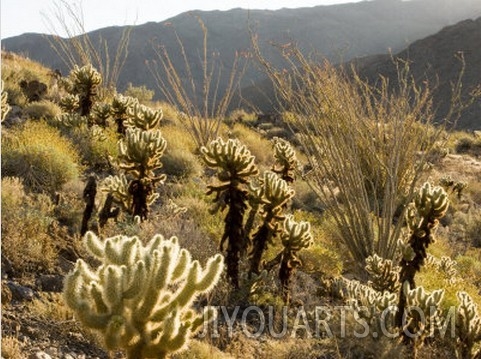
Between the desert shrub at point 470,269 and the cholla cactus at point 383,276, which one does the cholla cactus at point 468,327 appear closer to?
the cholla cactus at point 383,276

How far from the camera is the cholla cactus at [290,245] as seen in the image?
5293mm

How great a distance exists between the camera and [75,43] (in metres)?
Result: 14.1

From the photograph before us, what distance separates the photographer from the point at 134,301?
7.61 feet

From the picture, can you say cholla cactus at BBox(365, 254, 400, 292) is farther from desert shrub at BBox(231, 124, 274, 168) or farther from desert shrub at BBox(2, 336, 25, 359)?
desert shrub at BBox(231, 124, 274, 168)

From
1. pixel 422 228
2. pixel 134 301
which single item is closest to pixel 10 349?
pixel 134 301

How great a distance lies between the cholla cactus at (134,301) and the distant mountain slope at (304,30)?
220ft

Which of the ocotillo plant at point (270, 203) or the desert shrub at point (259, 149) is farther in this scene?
the desert shrub at point (259, 149)

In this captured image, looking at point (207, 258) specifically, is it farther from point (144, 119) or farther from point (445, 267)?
point (445, 267)

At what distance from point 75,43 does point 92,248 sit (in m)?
12.8

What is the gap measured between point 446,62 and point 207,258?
4137 centimetres

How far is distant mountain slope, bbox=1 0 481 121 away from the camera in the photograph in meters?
72.1

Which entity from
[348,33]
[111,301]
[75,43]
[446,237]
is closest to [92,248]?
[111,301]

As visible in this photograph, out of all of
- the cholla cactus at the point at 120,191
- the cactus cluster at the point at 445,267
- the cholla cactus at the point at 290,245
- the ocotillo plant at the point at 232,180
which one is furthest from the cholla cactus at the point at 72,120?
the cactus cluster at the point at 445,267

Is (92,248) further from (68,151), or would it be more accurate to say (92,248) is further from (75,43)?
(75,43)
